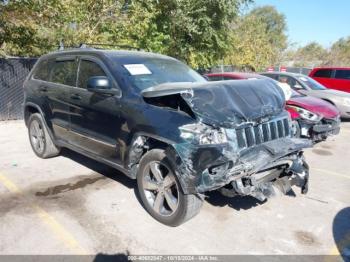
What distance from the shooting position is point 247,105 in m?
3.78

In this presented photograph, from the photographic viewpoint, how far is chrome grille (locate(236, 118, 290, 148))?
361 cm

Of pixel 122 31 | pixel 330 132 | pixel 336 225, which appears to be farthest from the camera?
pixel 122 31

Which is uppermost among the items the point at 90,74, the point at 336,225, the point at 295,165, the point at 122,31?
the point at 122,31

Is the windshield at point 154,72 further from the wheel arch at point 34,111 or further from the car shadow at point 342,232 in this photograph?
the car shadow at point 342,232

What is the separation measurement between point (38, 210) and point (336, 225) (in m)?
3.52

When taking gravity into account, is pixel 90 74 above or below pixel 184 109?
above

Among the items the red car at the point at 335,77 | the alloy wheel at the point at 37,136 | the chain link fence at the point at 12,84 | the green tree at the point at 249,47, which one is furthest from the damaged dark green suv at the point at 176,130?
the green tree at the point at 249,47

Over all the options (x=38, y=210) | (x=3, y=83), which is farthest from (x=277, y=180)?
(x=3, y=83)

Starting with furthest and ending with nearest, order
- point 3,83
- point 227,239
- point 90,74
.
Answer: point 3,83
point 90,74
point 227,239

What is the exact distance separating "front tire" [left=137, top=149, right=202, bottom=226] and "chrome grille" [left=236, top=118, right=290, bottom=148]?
774 millimetres

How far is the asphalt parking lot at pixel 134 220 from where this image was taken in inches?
137

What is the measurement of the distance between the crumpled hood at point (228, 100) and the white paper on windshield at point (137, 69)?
1.28 feet

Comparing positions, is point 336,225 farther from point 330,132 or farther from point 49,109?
point 49,109

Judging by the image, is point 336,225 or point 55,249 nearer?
point 55,249
